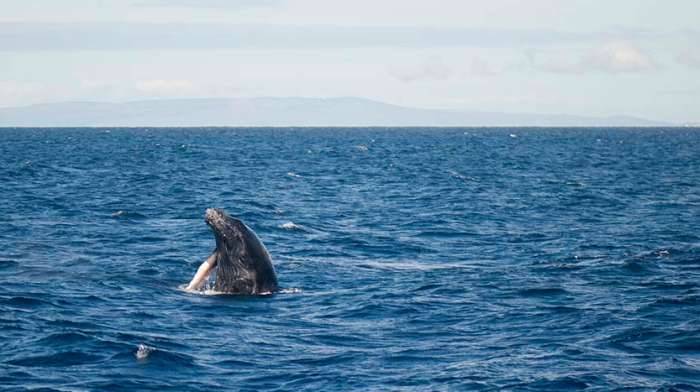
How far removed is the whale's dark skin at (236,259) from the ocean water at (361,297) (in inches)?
23.3

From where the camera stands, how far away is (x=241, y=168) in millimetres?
76875

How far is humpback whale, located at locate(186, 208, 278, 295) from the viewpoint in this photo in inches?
859

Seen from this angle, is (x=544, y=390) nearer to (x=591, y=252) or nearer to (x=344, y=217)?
(x=591, y=252)

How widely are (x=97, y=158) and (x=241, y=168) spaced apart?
1682 centimetres

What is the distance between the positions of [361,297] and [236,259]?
2562 millimetres

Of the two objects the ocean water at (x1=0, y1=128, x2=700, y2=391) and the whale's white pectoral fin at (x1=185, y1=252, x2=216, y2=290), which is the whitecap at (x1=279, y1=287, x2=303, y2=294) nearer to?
the ocean water at (x1=0, y1=128, x2=700, y2=391)

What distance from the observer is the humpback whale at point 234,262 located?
21.8m

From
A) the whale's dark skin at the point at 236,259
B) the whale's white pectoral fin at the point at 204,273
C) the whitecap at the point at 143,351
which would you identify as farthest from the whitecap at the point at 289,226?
the whitecap at the point at 143,351

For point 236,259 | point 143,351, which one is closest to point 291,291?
point 236,259

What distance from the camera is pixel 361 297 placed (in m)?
21.5

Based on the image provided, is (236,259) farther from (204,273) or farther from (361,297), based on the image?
(361,297)

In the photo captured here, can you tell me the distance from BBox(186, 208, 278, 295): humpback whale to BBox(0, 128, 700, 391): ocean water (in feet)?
1.91

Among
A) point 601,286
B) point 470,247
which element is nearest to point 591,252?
point 470,247

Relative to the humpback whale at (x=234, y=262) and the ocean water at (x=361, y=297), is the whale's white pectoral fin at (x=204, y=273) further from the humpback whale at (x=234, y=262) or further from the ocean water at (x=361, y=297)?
the ocean water at (x=361, y=297)
